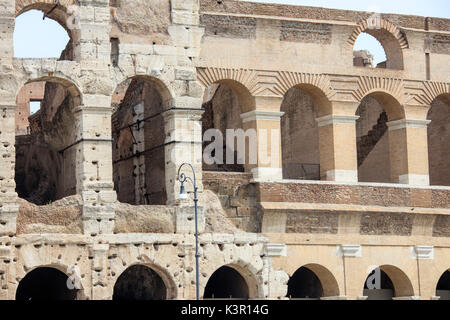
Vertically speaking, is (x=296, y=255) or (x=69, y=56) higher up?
(x=69, y=56)

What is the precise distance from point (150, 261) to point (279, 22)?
254 inches

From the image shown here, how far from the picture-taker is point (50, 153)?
98.8ft

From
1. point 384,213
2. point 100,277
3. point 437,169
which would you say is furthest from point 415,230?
point 100,277

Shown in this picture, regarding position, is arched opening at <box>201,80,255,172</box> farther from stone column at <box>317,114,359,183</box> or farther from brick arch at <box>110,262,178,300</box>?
brick arch at <box>110,262,178,300</box>

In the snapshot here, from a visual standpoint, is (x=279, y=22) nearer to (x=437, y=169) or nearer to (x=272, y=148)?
(x=272, y=148)

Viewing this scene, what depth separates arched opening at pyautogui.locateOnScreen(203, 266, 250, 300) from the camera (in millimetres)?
28312

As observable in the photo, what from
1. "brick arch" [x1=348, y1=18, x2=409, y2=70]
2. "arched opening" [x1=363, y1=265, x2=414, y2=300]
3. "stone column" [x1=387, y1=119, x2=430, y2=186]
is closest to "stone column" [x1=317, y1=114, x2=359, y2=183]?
"stone column" [x1=387, y1=119, x2=430, y2=186]

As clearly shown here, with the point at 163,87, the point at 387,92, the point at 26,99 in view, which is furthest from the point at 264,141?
the point at 26,99

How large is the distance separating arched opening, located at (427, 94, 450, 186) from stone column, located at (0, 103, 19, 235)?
11.8m

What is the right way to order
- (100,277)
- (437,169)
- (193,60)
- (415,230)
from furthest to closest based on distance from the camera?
(437,169), (415,230), (193,60), (100,277)

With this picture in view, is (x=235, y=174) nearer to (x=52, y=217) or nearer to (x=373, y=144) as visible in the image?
(x=52, y=217)

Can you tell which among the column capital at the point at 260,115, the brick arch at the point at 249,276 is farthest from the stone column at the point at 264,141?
the brick arch at the point at 249,276

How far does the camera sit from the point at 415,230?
97.4ft

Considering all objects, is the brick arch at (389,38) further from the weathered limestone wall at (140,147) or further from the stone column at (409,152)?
the weathered limestone wall at (140,147)
